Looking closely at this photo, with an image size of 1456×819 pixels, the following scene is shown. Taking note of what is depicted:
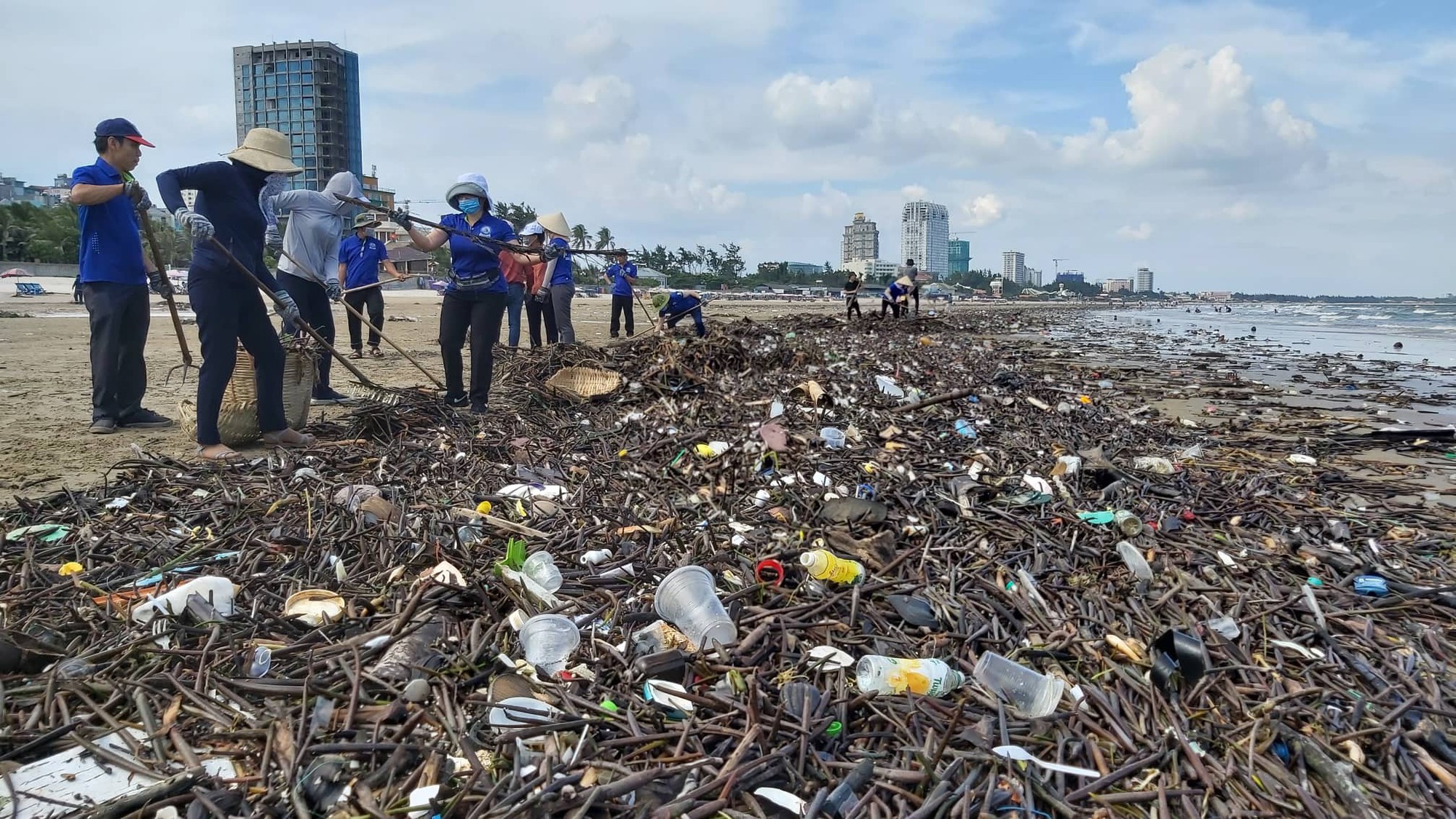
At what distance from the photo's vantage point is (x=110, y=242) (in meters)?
4.75

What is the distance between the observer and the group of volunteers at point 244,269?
428 cm

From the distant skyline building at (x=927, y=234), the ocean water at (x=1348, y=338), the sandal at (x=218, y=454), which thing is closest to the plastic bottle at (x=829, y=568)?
the sandal at (x=218, y=454)

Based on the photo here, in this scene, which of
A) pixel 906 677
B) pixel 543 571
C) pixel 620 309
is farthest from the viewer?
pixel 620 309

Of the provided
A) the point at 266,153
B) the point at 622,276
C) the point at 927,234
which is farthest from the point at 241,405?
the point at 927,234

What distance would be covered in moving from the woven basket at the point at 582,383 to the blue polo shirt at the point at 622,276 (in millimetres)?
4328

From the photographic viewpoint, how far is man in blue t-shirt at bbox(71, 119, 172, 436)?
178 inches

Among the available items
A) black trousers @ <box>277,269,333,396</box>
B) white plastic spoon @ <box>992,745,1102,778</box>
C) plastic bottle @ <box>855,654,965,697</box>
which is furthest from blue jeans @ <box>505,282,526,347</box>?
white plastic spoon @ <box>992,745,1102,778</box>

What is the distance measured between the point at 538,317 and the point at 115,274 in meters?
5.53

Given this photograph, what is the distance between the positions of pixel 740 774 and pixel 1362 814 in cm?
145

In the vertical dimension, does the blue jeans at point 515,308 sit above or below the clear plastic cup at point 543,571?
above

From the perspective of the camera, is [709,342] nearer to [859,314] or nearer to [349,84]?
→ [859,314]

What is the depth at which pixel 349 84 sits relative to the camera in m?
78.4

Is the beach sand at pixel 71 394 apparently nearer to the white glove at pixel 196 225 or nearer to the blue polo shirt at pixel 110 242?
the blue polo shirt at pixel 110 242

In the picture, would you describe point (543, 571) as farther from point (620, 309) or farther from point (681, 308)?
point (620, 309)
